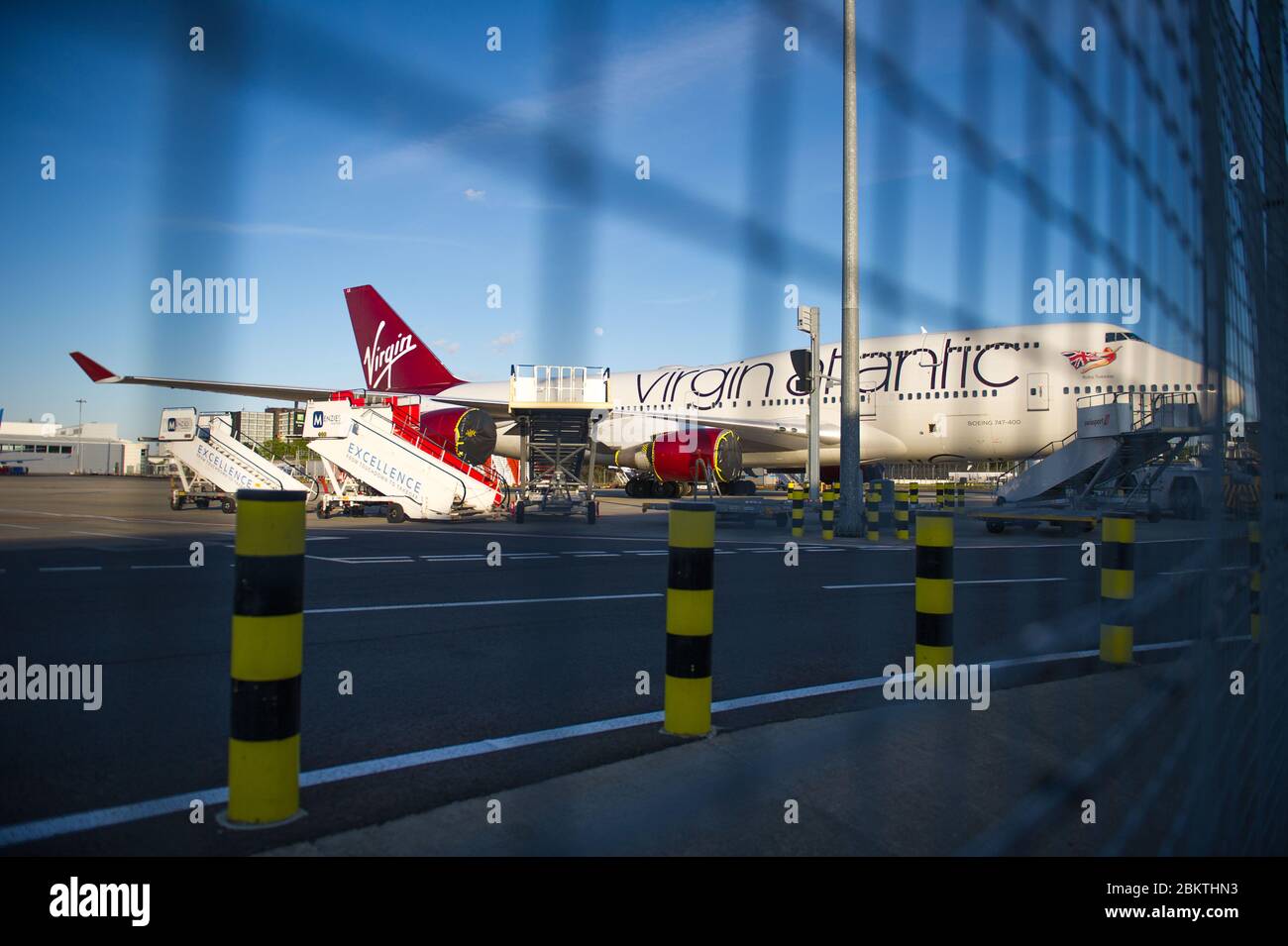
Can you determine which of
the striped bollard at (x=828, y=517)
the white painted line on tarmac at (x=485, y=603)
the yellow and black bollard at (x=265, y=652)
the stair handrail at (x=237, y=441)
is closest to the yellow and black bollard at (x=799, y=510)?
the striped bollard at (x=828, y=517)

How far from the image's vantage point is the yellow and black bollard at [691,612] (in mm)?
3385

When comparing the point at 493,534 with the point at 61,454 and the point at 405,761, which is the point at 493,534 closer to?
the point at 405,761

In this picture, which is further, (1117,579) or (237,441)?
(237,441)

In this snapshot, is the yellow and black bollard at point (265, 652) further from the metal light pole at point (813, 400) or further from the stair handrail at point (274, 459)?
the stair handrail at point (274, 459)

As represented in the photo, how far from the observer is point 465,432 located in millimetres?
19547

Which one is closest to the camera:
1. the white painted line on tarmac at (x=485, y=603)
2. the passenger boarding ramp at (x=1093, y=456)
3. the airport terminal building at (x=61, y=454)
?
the white painted line on tarmac at (x=485, y=603)

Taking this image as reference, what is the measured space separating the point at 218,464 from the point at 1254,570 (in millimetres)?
18386

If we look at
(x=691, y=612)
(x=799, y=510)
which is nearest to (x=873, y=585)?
(x=691, y=612)

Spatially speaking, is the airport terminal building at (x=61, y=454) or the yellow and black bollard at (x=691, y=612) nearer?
the yellow and black bollard at (x=691, y=612)

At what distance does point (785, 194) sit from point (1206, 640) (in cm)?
142

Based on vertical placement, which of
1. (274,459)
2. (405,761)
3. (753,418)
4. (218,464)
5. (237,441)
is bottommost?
(405,761)

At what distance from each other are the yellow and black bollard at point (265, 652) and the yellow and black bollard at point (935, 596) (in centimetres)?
264
